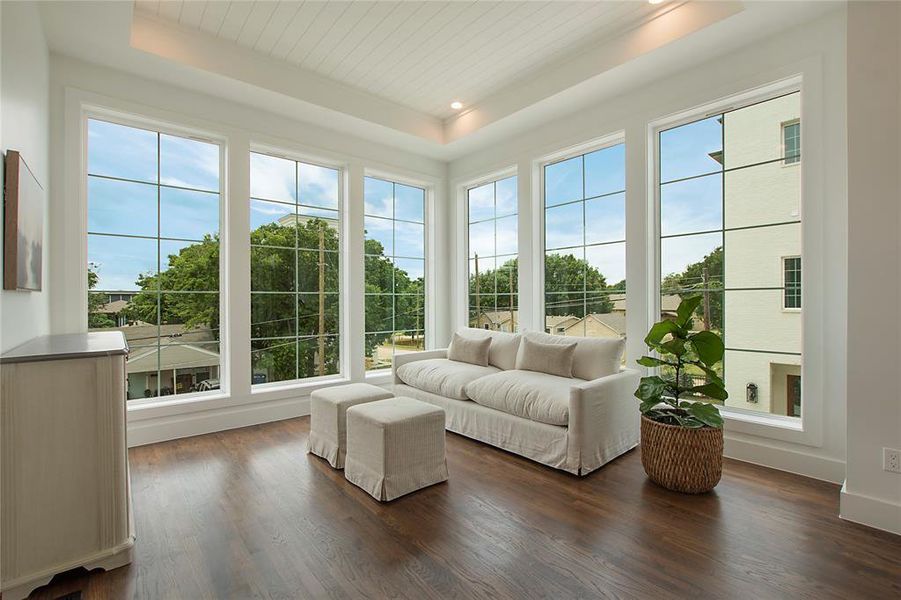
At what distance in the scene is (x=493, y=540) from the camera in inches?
78.5

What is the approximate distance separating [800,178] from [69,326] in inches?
208

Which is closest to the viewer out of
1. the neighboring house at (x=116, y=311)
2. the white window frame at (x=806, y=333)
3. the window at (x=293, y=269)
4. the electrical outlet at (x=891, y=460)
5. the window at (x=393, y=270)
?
the electrical outlet at (x=891, y=460)

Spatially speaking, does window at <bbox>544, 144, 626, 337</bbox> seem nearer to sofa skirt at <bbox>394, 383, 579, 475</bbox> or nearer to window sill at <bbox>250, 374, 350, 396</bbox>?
sofa skirt at <bbox>394, 383, 579, 475</bbox>

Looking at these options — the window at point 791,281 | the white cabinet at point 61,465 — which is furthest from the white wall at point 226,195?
the window at point 791,281

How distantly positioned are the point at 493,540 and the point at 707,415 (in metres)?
1.47

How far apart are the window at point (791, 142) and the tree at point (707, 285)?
2.35ft

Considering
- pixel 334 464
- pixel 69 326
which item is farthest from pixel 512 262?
pixel 69 326

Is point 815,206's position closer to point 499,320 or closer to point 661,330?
point 661,330

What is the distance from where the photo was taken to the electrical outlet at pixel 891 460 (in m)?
2.03

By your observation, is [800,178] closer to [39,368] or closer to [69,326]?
[39,368]

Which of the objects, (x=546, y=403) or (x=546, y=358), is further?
(x=546, y=358)

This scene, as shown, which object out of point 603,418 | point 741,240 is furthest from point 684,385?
point 741,240

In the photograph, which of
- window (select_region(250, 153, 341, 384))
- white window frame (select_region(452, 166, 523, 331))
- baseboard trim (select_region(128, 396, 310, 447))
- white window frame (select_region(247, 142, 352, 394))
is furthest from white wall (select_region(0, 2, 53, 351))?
white window frame (select_region(452, 166, 523, 331))

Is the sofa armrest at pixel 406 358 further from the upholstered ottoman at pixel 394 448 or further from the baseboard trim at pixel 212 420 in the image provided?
the upholstered ottoman at pixel 394 448
